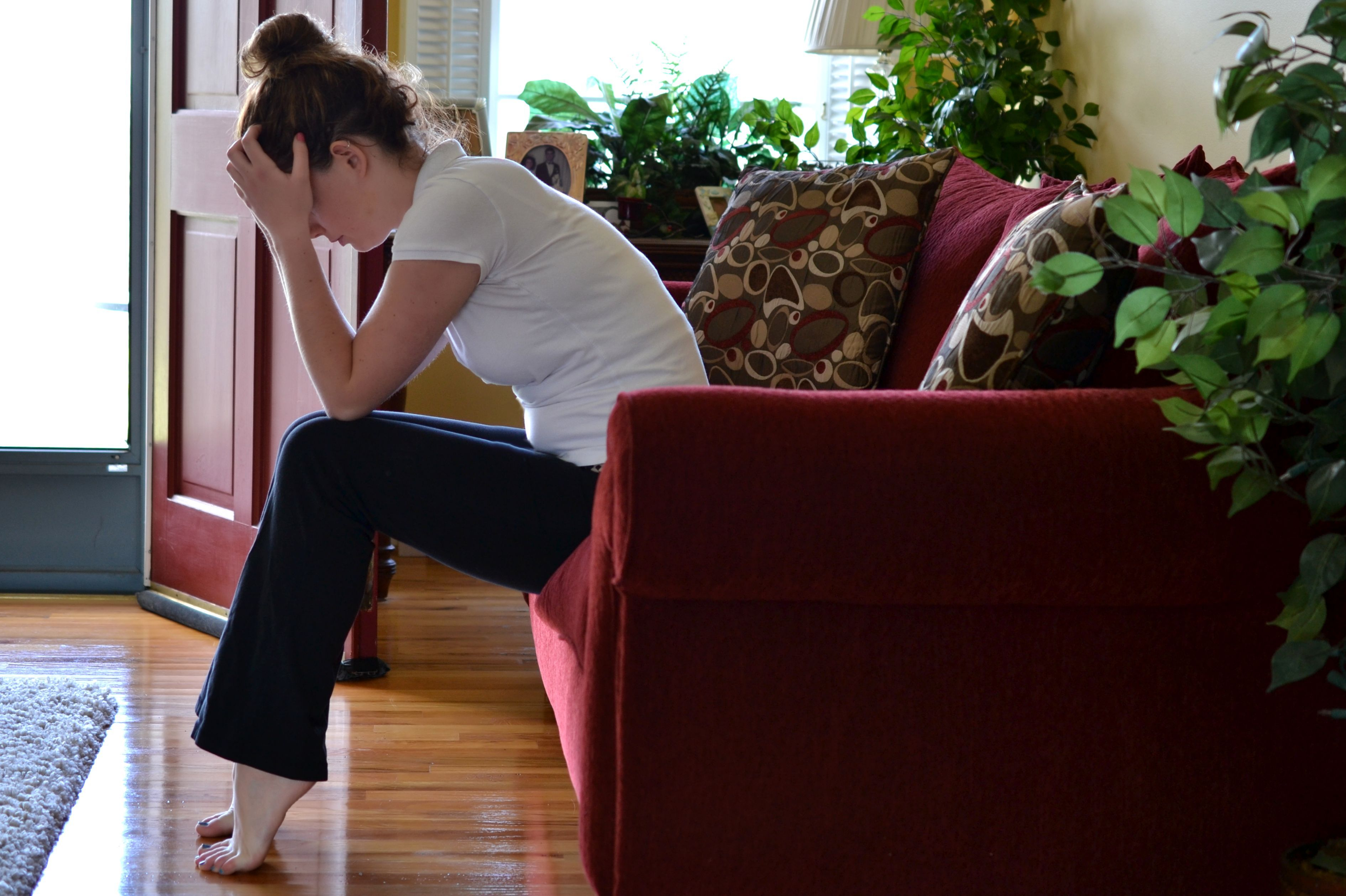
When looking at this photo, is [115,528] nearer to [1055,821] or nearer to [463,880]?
[463,880]

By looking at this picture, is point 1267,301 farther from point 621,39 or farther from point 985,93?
point 621,39

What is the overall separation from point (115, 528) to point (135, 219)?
703 mm

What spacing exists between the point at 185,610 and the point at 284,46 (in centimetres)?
149

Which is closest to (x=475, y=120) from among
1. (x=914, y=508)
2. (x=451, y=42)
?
(x=451, y=42)

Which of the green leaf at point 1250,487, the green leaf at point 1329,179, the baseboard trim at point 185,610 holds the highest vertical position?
the green leaf at point 1329,179

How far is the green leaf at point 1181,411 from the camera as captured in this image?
1053mm

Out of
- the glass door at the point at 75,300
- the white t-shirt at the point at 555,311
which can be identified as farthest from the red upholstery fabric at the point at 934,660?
the glass door at the point at 75,300

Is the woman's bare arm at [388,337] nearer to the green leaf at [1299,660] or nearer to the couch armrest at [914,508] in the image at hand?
the couch armrest at [914,508]

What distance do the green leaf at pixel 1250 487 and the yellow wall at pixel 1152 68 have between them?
0.97 meters

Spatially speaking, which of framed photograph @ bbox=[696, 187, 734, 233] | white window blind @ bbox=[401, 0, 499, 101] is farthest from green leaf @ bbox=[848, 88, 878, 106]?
white window blind @ bbox=[401, 0, 499, 101]

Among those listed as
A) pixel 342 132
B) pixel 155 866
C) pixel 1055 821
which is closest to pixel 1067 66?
pixel 342 132

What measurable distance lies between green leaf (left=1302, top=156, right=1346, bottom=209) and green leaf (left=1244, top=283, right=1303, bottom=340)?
0.22ft

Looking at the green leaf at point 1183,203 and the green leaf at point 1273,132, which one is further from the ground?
the green leaf at point 1273,132

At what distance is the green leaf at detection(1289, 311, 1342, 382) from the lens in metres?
0.93
